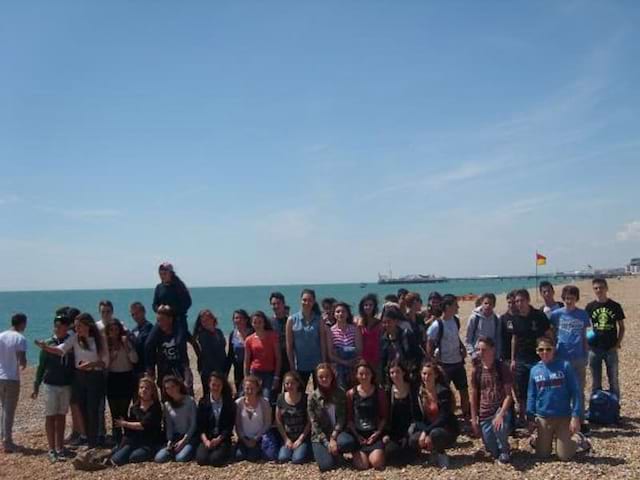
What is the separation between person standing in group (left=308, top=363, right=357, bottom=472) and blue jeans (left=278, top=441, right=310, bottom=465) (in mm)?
107

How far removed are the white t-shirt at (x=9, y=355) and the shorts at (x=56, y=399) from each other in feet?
2.98

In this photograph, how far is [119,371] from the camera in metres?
8.15

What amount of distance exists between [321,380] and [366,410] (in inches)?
26.0

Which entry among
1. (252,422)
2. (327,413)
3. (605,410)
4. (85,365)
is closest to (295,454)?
(327,413)

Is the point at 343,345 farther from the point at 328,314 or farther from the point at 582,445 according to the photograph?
the point at 582,445

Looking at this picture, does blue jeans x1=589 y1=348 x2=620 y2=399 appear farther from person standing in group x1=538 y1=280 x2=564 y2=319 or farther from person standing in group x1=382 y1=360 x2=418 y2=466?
person standing in group x1=382 y1=360 x2=418 y2=466

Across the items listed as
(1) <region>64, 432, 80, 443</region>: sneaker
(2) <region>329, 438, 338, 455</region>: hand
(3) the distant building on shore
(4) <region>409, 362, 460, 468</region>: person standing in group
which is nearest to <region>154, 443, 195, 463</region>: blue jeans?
(2) <region>329, 438, 338, 455</region>: hand

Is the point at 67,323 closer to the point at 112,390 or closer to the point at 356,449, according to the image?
the point at 112,390

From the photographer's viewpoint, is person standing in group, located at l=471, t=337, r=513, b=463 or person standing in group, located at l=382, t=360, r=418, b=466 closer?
person standing in group, located at l=471, t=337, r=513, b=463

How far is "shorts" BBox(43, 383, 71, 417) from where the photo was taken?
772 centimetres

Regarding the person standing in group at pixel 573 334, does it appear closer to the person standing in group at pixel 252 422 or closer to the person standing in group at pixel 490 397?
the person standing in group at pixel 490 397

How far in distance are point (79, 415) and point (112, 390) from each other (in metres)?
0.73

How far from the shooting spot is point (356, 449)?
6.75 m

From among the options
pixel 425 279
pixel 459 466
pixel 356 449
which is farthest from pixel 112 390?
pixel 425 279
